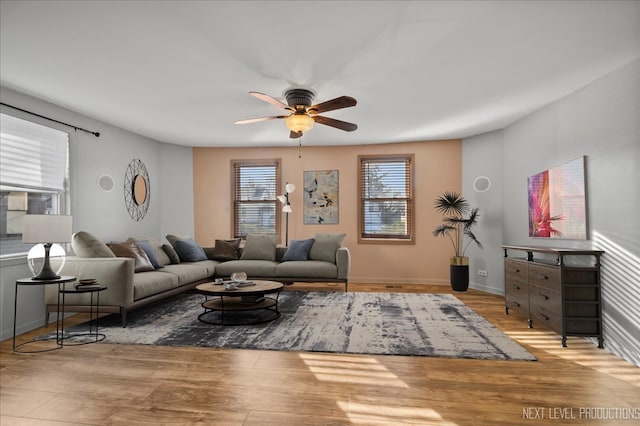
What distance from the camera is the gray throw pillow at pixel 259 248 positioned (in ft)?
20.4

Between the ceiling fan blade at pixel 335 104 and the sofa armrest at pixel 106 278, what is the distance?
2534 mm

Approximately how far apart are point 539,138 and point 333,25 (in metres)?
3.42

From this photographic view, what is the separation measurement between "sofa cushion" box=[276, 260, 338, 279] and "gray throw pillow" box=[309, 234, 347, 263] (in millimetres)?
257

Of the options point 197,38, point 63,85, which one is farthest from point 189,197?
point 197,38

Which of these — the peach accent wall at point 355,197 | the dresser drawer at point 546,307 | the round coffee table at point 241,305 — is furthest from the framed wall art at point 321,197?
the dresser drawer at point 546,307

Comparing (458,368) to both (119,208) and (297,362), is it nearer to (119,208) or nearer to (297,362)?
(297,362)

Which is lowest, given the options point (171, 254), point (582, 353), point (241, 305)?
point (582, 353)

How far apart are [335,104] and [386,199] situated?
3505mm

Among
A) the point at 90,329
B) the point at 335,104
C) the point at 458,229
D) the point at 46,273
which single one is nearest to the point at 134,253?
the point at 90,329

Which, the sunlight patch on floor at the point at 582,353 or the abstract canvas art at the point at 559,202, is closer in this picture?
the sunlight patch on floor at the point at 582,353

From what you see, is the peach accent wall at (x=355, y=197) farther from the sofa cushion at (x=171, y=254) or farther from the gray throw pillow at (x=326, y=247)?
the sofa cushion at (x=171, y=254)

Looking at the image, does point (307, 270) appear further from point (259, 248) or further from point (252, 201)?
point (252, 201)

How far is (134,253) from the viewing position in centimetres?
475

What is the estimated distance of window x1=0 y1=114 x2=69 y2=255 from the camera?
3.86 m
